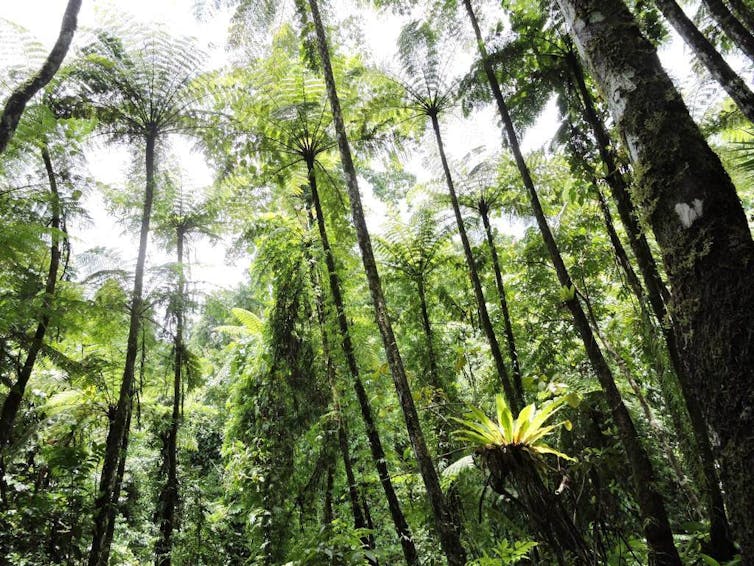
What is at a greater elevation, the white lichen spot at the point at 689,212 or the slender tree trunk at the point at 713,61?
the slender tree trunk at the point at 713,61

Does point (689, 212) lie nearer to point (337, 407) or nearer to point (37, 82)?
point (37, 82)

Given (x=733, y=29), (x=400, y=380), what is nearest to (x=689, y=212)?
(x=400, y=380)

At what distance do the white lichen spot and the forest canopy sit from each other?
21cm

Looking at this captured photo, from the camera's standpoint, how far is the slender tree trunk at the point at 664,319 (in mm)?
3320

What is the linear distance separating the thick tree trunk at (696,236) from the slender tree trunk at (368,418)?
3.47 m

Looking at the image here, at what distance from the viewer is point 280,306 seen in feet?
20.9

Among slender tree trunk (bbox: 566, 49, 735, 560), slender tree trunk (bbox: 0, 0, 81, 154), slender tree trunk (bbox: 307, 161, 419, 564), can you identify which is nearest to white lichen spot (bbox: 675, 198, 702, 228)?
slender tree trunk (bbox: 566, 49, 735, 560)

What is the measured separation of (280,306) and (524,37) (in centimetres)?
479

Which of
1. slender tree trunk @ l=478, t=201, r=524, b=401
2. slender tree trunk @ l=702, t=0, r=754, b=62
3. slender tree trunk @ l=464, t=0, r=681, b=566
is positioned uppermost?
slender tree trunk @ l=702, t=0, r=754, b=62

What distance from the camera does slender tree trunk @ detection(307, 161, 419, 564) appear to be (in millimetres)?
4086

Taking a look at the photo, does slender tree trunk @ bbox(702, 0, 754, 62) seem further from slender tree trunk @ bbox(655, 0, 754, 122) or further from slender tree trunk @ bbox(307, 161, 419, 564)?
slender tree trunk @ bbox(307, 161, 419, 564)

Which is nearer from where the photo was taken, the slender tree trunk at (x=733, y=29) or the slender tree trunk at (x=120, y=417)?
the slender tree trunk at (x=120, y=417)

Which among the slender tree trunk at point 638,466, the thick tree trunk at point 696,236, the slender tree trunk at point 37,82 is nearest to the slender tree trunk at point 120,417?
the slender tree trunk at point 37,82

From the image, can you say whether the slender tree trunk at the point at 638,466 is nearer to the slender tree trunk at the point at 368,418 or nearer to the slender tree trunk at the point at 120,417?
the slender tree trunk at the point at 368,418
